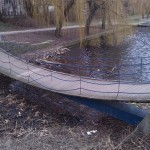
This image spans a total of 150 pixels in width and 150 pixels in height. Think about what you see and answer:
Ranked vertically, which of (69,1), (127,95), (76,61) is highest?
(69,1)

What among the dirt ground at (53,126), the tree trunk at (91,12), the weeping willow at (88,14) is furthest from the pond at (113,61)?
the dirt ground at (53,126)

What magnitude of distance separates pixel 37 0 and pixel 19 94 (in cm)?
1207

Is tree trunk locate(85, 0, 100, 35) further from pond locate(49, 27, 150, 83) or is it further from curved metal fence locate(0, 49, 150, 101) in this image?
curved metal fence locate(0, 49, 150, 101)

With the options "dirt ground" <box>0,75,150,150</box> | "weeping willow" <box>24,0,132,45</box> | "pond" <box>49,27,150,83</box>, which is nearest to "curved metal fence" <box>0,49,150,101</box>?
Answer: "dirt ground" <box>0,75,150,150</box>

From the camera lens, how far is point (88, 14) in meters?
22.8

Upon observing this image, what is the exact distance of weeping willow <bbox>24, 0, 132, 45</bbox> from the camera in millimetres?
20516

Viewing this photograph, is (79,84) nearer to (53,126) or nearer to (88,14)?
(53,126)

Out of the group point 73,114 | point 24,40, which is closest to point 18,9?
point 24,40

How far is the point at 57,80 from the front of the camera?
33.9 ft

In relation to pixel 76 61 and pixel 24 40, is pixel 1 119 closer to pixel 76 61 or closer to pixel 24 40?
pixel 76 61

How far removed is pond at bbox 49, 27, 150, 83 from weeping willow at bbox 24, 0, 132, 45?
3.58 ft

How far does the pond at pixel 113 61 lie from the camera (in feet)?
49.9

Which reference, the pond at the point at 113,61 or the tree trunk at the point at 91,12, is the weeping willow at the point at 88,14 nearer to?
the tree trunk at the point at 91,12

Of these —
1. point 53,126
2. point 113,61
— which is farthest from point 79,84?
point 113,61
